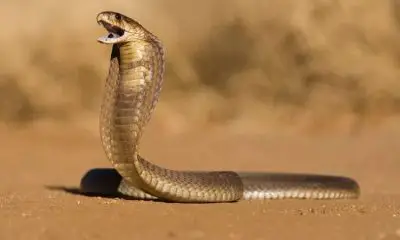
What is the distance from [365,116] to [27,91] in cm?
813

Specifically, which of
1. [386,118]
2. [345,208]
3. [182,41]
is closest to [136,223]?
[345,208]

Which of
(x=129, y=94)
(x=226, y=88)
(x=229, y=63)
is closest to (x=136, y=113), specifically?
(x=129, y=94)

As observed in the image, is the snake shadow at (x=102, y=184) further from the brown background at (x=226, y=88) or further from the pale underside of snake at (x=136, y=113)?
the brown background at (x=226, y=88)

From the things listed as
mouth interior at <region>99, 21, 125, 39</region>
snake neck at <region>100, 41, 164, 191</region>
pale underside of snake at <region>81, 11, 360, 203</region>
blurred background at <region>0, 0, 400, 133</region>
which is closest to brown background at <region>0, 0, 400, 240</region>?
blurred background at <region>0, 0, 400, 133</region>

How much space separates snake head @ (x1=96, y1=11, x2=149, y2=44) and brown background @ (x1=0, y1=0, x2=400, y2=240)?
5.75m

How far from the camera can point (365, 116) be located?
22703 millimetres

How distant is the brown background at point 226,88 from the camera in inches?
674

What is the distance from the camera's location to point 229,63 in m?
25.1

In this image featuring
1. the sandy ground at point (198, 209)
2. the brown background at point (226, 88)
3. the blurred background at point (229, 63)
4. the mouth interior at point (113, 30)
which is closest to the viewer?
the sandy ground at point (198, 209)

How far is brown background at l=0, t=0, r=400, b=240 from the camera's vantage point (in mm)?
17125

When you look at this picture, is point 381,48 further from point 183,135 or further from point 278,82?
point 183,135

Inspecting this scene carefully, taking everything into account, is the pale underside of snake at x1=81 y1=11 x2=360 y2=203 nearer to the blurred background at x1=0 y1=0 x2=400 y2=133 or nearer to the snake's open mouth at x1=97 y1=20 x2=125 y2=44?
the snake's open mouth at x1=97 y1=20 x2=125 y2=44

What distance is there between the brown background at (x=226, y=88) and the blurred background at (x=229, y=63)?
3 centimetres

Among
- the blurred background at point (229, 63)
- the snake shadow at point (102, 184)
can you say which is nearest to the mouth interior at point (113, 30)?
the snake shadow at point (102, 184)
